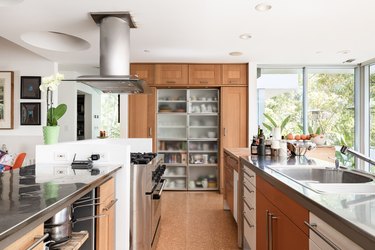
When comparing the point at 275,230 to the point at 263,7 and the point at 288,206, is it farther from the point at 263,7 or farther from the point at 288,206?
the point at 263,7

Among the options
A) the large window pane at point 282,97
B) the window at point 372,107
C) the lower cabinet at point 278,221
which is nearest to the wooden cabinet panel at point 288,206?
the lower cabinet at point 278,221

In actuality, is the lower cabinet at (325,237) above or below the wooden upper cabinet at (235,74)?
below

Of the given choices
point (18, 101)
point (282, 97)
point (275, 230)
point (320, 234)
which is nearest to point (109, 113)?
point (18, 101)

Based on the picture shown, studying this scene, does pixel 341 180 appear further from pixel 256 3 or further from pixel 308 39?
pixel 308 39

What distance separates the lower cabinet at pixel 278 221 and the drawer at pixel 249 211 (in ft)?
0.38

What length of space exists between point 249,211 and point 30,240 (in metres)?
1.75

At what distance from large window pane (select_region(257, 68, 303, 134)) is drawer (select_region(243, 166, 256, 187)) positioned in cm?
311

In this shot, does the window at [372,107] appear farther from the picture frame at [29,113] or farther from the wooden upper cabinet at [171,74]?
the picture frame at [29,113]

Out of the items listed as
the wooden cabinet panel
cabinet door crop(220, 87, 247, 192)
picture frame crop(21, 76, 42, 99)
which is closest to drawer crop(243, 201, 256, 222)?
the wooden cabinet panel

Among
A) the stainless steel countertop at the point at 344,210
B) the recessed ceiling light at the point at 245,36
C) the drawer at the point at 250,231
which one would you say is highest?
the recessed ceiling light at the point at 245,36

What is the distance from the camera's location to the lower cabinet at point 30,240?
810 millimetres

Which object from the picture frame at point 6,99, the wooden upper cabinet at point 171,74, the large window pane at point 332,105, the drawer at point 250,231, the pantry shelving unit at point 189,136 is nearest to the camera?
the drawer at point 250,231

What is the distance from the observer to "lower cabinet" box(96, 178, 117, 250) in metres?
1.63

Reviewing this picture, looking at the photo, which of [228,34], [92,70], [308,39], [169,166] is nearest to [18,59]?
[92,70]
